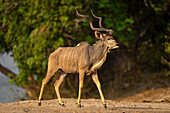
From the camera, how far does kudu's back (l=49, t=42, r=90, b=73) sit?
A: 9.61 metres

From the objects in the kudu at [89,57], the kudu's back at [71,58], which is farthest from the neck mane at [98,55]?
the kudu's back at [71,58]

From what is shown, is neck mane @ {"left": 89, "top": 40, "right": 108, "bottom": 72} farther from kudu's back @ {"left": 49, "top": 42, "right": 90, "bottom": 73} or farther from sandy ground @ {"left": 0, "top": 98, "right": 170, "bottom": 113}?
sandy ground @ {"left": 0, "top": 98, "right": 170, "bottom": 113}

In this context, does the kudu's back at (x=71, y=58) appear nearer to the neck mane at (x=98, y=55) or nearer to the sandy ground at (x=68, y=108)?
the neck mane at (x=98, y=55)

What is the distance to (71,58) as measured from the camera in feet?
32.3

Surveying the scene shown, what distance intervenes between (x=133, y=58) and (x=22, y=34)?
763cm

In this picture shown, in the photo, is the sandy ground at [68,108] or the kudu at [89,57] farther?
the kudu at [89,57]

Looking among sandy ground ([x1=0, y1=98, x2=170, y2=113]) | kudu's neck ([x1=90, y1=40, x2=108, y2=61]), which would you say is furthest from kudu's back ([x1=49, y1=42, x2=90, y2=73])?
sandy ground ([x1=0, y1=98, x2=170, y2=113])

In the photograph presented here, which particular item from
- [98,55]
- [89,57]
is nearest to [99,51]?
[98,55]

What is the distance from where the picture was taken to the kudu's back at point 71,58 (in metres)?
9.61

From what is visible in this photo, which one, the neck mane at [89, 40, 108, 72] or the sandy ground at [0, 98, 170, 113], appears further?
the neck mane at [89, 40, 108, 72]

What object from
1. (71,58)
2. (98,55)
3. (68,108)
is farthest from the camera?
(68,108)

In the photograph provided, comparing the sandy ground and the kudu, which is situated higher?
the kudu

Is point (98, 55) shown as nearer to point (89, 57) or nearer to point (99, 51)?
point (99, 51)

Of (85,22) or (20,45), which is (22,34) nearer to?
(20,45)
